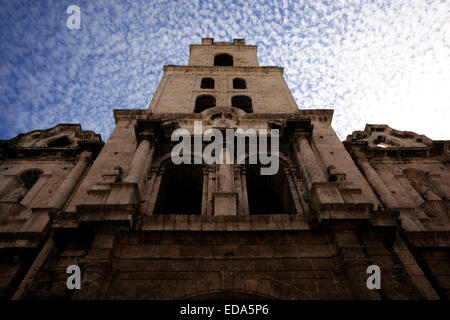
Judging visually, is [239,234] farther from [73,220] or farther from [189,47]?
[189,47]

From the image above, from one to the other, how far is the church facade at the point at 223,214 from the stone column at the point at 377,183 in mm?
64

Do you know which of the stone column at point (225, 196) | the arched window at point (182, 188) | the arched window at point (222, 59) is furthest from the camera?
the arched window at point (222, 59)

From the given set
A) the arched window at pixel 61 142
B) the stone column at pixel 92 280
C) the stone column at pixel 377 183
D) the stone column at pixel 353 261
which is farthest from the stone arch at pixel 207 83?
the stone column at pixel 92 280

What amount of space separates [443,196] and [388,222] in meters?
6.26

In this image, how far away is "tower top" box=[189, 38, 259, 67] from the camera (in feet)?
88.7

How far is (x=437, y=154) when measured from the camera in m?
15.4

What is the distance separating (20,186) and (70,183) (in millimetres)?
2749

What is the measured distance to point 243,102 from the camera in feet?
65.3

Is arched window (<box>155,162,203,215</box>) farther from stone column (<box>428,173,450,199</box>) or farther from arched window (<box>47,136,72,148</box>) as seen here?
stone column (<box>428,173,450,199</box>)

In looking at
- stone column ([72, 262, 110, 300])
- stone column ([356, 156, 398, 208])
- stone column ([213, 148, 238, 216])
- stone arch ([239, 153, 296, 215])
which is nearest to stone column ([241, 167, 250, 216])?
stone column ([213, 148, 238, 216])

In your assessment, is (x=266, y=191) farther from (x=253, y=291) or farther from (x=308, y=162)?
(x=253, y=291)

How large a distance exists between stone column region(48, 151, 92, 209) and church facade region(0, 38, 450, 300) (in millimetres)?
64

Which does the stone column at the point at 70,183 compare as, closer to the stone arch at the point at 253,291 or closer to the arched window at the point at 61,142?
the arched window at the point at 61,142

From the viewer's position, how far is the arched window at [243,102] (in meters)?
19.7
